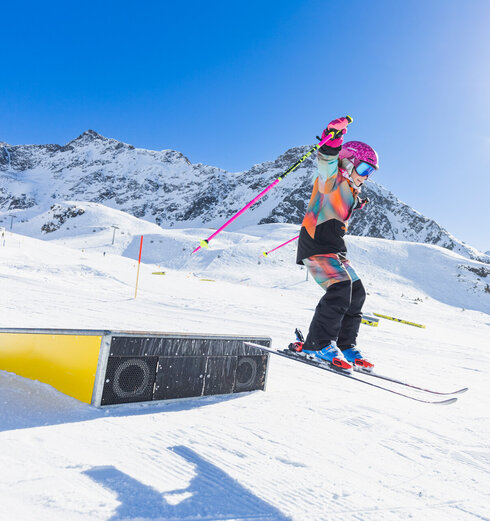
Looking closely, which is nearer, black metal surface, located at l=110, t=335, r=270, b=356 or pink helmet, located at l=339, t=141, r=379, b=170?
black metal surface, located at l=110, t=335, r=270, b=356

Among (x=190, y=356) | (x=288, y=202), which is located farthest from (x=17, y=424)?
(x=288, y=202)

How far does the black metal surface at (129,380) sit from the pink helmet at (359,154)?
2.43 metres

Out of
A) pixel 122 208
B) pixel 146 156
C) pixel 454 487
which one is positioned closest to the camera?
pixel 454 487

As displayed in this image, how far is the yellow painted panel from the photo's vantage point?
290 centimetres

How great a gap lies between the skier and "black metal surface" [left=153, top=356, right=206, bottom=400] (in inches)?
40.7

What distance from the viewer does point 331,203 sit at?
3186 millimetres

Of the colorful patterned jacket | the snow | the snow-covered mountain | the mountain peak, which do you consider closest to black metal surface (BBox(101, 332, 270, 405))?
the snow

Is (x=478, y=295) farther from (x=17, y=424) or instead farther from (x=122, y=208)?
(x=122, y=208)

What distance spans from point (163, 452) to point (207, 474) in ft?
1.16

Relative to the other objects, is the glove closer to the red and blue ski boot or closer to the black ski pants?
the black ski pants

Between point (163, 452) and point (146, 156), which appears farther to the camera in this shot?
point (146, 156)

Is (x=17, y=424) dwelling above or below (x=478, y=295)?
below

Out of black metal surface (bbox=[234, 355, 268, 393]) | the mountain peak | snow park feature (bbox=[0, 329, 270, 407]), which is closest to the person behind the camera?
snow park feature (bbox=[0, 329, 270, 407])

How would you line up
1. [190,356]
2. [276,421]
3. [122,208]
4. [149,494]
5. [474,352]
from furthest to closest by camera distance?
[122,208] < [474,352] < [190,356] < [276,421] < [149,494]
